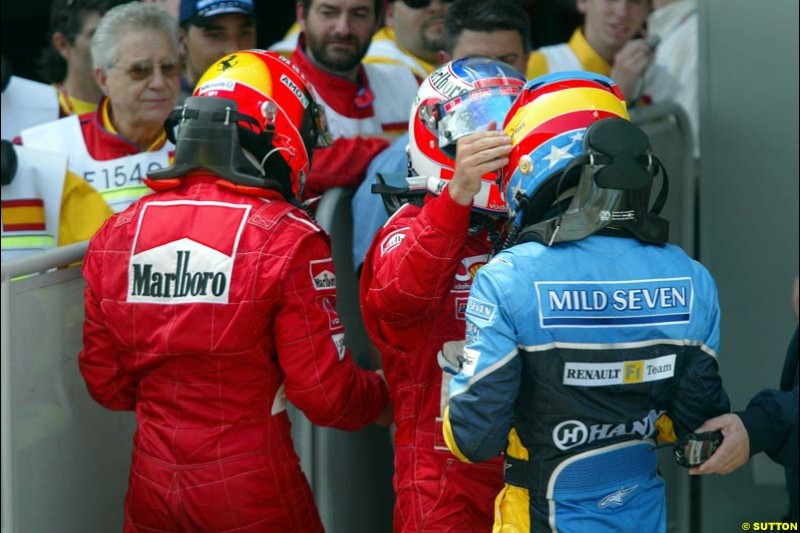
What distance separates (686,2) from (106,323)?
4.36m

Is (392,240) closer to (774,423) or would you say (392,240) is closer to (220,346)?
(220,346)

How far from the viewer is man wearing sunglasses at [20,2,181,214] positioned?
14.9 feet

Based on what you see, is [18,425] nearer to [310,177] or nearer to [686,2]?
[310,177]

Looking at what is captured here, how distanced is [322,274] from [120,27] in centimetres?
178

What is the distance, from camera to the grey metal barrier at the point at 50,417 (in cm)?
321

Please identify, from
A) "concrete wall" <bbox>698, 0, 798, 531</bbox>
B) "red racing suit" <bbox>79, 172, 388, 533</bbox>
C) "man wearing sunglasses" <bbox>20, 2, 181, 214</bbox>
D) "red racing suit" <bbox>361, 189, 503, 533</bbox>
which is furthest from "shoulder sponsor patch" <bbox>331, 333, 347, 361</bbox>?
"concrete wall" <bbox>698, 0, 798, 531</bbox>

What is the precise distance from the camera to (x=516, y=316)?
263 cm

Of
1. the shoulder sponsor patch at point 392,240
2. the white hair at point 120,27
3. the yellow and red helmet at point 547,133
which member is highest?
the white hair at point 120,27

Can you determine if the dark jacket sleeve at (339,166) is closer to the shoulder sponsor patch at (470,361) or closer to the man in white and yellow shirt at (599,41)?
the shoulder sponsor patch at (470,361)

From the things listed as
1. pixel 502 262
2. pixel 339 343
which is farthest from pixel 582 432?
pixel 339 343

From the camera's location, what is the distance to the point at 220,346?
3.15m

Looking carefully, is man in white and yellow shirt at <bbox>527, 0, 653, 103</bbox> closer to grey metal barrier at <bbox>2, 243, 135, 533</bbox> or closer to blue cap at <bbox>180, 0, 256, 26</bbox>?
blue cap at <bbox>180, 0, 256, 26</bbox>

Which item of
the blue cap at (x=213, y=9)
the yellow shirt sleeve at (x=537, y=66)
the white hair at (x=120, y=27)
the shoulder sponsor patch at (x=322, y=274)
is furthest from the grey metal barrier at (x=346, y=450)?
the yellow shirt sleeve at (x=537, y=66)

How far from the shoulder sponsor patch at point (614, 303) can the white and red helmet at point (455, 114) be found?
45 centimetres
